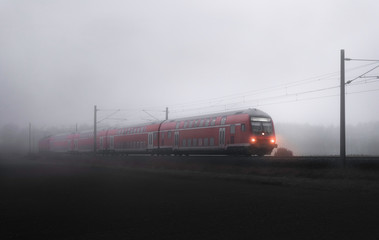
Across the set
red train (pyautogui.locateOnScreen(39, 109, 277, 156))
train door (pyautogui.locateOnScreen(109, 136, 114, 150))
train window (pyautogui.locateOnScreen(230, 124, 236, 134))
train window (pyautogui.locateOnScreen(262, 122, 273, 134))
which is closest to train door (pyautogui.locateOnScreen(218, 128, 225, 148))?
red train (pyautogui.locateOnScreen(39, 109, 277, 156))

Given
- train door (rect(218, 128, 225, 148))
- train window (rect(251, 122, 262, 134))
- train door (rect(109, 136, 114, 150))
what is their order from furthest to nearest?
train door (rect(109, 136, 114, 150)) < train door (rect(218, 128, 225, 148)) < train window (rect(251, 122, 262, 134))

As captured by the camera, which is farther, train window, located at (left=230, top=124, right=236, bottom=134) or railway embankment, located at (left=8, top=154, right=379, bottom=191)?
train window, located at (left=230, top=124, right=236, bottom=134)

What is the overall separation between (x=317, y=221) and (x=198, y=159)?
23205 mm

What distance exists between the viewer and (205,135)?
3597 centimetres

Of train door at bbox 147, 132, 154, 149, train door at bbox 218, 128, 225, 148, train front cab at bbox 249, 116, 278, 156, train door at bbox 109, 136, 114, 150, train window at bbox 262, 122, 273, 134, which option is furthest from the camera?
train door at bbox 109, 136, 114, 150

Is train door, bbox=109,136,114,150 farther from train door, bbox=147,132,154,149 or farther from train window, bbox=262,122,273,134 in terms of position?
train window, bbox=262,122,273,134

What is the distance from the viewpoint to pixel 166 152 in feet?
139

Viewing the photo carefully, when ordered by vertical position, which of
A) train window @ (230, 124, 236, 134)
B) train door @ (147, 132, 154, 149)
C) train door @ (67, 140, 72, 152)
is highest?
train window @ (230, 124, 236, 134)

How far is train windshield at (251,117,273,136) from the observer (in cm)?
3184

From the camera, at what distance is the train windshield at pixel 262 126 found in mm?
31844

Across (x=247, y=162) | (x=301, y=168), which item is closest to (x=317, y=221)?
(x=301, y=168)

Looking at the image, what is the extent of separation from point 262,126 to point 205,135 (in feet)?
18.6

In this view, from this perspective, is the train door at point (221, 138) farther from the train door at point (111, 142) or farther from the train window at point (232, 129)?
the train door at point (111, 142)

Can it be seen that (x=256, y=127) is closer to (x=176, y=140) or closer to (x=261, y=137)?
(x=261, y=137)
